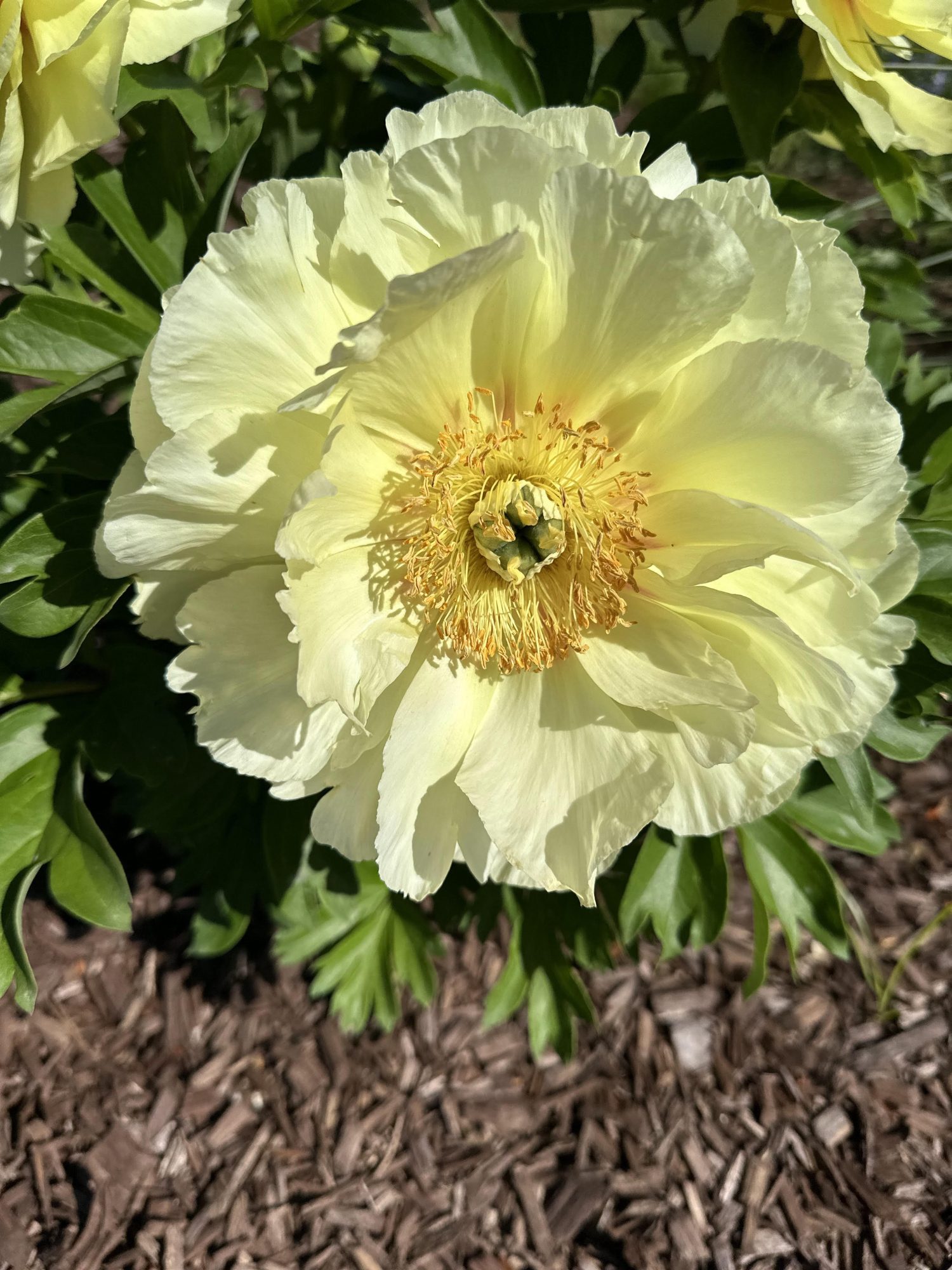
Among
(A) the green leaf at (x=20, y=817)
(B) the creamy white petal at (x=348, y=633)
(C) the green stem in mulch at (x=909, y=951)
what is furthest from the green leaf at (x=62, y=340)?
(C) the green stem in mulch at (x=909, y=951)

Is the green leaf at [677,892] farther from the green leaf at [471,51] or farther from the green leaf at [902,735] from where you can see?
the green leaf at [471,51]

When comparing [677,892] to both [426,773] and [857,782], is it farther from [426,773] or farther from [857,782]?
[426,773]

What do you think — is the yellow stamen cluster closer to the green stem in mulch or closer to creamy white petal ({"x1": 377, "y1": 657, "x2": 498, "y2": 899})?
creamy white petal ({"x1": 377, "y1": 657, "x2": 498, "y2": 899})

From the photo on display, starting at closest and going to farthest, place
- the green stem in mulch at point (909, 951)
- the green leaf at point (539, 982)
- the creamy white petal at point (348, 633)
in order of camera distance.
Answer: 1. the creamy white petal at point (348, 633)
2. the green leaf at point (539, 982)
3. the green stem in mulch at point (909, 951)

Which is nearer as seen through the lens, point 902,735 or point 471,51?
point 471,51

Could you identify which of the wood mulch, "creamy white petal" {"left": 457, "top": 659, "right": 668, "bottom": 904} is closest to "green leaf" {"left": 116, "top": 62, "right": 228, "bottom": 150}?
"creamy white petal" {"left": 457, "top": 659, "right": 668, "bottom": 904}

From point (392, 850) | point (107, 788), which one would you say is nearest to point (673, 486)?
point (392, 850)

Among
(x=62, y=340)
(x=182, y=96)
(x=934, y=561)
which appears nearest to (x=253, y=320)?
(x=182, y=96)
